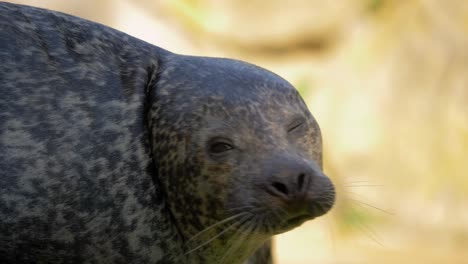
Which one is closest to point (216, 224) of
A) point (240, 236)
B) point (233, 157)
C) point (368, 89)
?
point (240, 236)

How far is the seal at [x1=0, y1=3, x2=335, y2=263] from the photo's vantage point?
3.71 m

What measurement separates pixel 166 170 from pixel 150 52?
0.53 meters

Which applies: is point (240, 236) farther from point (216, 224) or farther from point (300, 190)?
point (300, 190)

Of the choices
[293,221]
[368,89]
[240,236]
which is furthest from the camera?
[368,89]

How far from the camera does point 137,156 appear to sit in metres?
3.89

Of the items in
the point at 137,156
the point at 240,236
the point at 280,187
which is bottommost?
the point at 240,236

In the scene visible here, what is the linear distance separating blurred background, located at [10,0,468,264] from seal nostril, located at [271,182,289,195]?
643cm

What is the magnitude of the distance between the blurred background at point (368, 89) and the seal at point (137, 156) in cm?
615

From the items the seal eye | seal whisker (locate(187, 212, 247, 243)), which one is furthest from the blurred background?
the seal eye

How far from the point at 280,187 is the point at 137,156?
58 cm

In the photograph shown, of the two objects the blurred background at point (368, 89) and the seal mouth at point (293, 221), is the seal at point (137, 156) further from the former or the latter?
the blurred background at point (368, 89)

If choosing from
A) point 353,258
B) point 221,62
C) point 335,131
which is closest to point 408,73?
point 335,131

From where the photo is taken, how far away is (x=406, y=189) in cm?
1038

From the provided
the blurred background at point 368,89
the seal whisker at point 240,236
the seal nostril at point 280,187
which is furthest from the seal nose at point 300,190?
the blurred background at point 368,89
